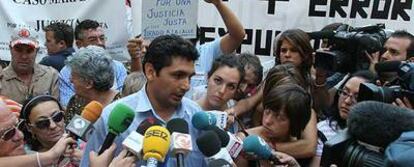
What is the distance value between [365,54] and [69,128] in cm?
198

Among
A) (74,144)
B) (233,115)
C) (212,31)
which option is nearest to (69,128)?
(74,144)

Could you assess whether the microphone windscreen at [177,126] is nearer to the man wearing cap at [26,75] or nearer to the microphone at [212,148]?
the microphone at [212,148]

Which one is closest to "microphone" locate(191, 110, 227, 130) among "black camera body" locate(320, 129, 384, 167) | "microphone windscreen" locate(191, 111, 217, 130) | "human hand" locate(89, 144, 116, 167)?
"microphone windscreen" locate(191, 111, 217, 130)

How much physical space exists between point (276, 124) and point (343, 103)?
2.25 ft

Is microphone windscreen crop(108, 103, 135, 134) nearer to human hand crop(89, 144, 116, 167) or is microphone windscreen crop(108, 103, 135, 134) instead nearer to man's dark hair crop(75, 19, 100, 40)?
human hand crop(89, 144, 116, 167)

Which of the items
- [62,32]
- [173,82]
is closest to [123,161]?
[173,82]

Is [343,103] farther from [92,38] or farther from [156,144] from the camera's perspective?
[92,38]

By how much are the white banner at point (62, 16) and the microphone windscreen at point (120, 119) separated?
13.3ft

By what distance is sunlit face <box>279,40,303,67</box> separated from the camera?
371 centimetres

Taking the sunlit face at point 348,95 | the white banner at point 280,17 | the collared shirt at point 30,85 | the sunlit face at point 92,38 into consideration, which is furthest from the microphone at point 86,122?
the sunlit face at point 92,38

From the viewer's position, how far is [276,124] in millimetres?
2615

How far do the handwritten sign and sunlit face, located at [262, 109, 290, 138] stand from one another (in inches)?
55.3

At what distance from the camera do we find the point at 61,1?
6066 mm

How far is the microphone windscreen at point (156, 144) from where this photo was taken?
1.75 metres
